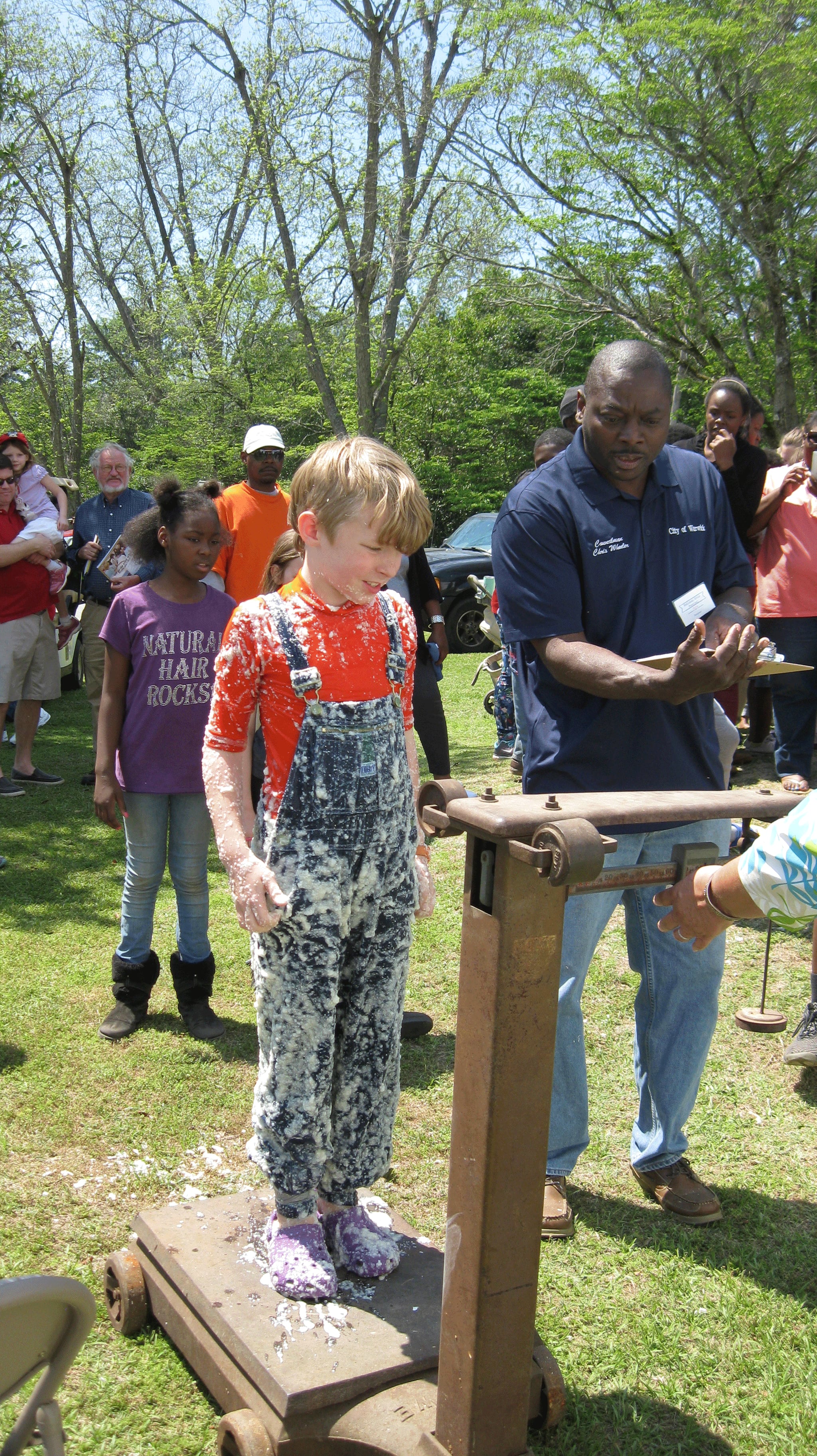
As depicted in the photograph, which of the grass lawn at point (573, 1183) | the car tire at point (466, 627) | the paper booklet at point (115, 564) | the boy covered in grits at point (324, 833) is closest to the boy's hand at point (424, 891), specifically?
the boy covered in grits at point (324, 833)

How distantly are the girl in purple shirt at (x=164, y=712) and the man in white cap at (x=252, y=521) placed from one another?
1139 mm

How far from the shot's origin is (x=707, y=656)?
8.26ft

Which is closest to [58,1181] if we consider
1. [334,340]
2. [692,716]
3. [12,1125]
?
[12,1125]

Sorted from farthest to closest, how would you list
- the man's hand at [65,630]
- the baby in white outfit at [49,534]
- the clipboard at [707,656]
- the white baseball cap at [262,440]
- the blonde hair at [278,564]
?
1. the man's hand at [65,630]
2. the baby in white outfit at [49,534]
3. the white baseball cap at [262,440]
4. the blonde hair at [278,564]
5. the clipboard at [707,656]

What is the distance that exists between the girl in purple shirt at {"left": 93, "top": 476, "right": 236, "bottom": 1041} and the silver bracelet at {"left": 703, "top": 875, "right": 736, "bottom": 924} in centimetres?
238

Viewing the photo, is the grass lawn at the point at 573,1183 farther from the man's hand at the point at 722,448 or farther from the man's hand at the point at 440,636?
the man's hand at the point at 722,448

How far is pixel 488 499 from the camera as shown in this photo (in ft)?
89.8

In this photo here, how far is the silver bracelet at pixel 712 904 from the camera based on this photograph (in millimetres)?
1954

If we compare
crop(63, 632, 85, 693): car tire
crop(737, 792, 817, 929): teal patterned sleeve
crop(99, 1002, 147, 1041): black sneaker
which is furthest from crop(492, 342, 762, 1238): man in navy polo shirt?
crop(63, 632, 85, 693): car tire

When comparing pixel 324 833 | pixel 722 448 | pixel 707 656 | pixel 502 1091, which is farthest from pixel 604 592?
pixel 722 448

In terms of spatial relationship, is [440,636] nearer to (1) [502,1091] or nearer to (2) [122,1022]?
(2) [122,1022]

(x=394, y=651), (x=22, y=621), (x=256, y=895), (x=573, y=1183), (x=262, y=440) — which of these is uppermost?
(x=262, y=440)

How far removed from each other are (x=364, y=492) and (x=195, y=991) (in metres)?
2.58

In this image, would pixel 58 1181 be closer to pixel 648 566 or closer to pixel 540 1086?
pixel 540 1086
